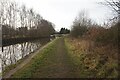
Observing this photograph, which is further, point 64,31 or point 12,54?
point 64,31

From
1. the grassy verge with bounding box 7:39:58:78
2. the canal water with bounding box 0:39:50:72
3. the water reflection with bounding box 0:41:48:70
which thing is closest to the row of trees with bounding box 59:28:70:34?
the canal water with bounding box 0:39:50:72

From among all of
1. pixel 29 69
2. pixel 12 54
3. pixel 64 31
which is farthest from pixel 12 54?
pixel 64 31

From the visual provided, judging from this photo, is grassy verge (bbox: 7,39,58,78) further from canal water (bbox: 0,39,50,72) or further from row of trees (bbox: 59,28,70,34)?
row of trees (bbox: 59,28,70,34)

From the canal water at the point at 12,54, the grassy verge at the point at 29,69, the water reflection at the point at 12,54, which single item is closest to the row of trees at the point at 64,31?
the canal water at the point at 12,54

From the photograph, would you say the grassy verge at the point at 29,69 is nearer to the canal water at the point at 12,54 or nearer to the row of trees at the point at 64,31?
the canal water at the point at 12,54

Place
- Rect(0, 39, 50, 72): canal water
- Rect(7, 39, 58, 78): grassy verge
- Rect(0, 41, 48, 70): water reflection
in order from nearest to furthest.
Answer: Rect(7, 39, 58, 78): grassy verge
Rect(0, 39, 50, 72): canal water
Rect(0, 41, 48, 70): water reflection

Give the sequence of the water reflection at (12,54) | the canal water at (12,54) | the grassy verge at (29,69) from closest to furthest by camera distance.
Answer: the grassy verge at (29,69), the canal water at (12,54), the water reflection at (12,54)

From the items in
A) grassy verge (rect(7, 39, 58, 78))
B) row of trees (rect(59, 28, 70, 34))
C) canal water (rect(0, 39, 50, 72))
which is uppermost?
row of trees (rect(59, 28, 70, 34))

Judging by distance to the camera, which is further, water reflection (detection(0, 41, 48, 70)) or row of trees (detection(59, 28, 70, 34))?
row of trees (detection(59, 28, 70, 34))

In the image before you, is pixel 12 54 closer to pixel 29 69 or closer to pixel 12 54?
pixel 12 54

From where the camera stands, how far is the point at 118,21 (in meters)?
14.6

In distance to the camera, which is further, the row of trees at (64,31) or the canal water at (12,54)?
the row of trees at (64,31)

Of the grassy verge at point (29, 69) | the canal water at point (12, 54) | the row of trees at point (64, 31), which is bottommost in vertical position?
the canal water at point (12, 54)

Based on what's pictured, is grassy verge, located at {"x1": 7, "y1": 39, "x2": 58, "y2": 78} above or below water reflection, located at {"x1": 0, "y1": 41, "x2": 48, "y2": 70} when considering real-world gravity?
above
